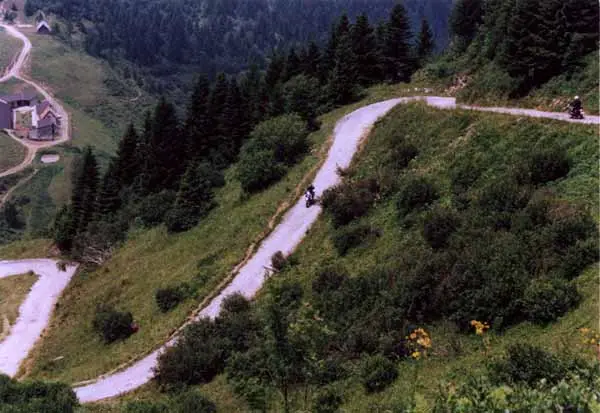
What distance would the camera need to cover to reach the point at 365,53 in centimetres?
5125

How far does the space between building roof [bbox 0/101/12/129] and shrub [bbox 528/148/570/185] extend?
126296 mm

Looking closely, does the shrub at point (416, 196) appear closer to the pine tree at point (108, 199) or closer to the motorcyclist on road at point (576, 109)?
the motorcyclist on road at point (576, 109)

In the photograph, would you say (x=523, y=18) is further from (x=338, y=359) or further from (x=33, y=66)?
(x=33, y=66)

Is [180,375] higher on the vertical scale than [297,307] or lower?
lower

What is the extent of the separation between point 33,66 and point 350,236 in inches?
6395

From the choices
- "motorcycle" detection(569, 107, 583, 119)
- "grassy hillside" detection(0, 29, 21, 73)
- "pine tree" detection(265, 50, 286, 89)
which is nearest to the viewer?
"motorcycle" detection(569, 107, 583, 119)

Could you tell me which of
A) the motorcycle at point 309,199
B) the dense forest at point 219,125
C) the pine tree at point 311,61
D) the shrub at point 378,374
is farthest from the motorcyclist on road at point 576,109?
the pine tree at point 311,61

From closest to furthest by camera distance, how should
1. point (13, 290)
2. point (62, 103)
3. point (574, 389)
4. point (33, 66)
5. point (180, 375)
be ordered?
point (574, 389), point (180, 375), point (13, 290), point (62, 103), point (33, 66)

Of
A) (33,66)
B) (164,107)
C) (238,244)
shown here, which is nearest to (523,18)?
(238,244)

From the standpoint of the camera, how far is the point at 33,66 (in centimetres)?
16375

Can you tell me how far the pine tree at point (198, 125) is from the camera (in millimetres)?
51625

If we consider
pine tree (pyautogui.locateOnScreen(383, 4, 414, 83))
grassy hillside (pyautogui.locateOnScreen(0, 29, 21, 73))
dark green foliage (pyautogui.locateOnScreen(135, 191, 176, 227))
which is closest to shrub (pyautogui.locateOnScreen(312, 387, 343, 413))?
dark green foliage (pyautogui.locateOnScreen(135, 191, 176, 227))

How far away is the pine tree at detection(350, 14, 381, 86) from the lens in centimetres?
5072

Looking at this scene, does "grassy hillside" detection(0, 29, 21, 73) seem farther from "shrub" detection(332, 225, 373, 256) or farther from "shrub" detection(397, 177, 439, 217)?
"shrub" detection(397, 177, 439, 217)
